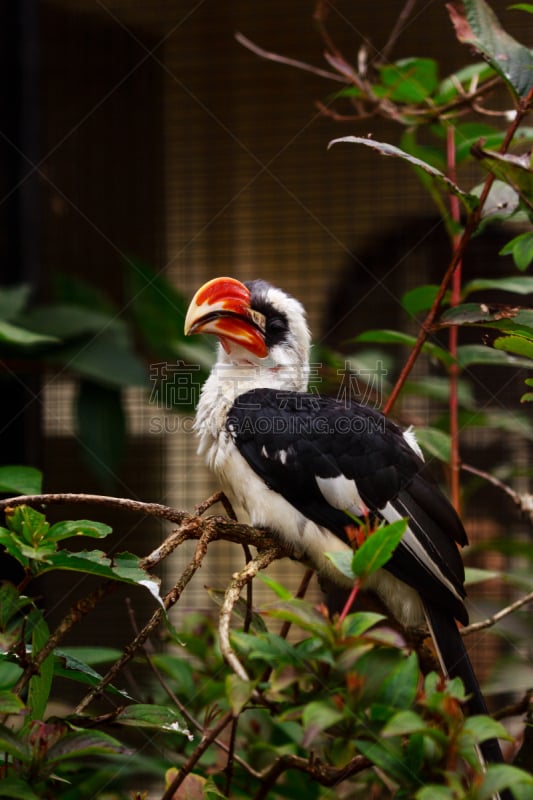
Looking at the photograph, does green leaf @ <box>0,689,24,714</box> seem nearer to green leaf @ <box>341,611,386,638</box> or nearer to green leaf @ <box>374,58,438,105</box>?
green leaf @ <box>341,611,386,638</box>

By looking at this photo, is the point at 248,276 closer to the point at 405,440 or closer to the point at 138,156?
the point at 138,156

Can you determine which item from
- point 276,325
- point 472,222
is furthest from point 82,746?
point 276,325

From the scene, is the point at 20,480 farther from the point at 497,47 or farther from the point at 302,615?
the point at 497,47

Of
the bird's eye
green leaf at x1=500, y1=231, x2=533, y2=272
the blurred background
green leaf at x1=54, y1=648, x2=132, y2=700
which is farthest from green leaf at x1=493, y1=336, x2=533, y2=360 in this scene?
the blurred background

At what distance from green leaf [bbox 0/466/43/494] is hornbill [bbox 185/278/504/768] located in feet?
1.13

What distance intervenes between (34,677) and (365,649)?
0.31 meters

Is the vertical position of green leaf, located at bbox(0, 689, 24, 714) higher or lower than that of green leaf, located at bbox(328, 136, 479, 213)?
lower

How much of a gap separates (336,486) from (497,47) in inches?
22.4

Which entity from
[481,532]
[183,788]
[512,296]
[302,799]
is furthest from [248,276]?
[183,788]

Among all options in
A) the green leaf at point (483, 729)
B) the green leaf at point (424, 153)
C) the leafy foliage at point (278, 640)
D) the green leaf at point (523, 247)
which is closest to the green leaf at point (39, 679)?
the leafy foliage at point (278, 640)

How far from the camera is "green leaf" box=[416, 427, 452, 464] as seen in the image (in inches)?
50.9

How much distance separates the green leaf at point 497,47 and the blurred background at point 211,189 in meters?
1.27

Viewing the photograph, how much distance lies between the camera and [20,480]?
0.97 metres

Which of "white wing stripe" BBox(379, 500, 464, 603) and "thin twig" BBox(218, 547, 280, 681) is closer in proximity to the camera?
"thin twig" BBox(218, 547, 280, 681)
